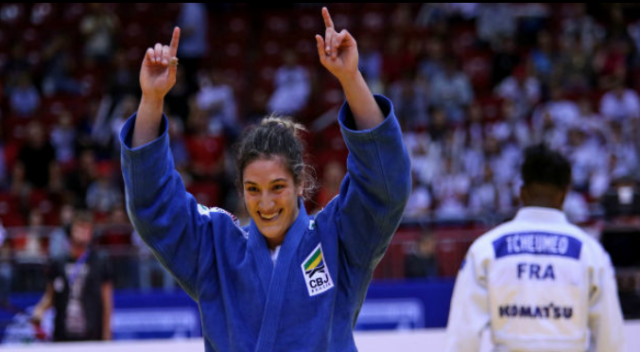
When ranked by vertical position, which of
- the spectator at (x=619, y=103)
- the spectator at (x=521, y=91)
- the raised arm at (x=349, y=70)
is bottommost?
the raised arm at (x=349, y=70)

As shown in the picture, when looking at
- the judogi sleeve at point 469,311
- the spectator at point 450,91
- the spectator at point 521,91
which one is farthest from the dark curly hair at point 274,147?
the spectator at point 450,91

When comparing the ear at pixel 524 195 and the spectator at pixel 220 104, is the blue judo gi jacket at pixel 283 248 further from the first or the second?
the spectator at pixel 220 104

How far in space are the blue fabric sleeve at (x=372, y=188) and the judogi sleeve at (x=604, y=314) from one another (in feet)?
3.94

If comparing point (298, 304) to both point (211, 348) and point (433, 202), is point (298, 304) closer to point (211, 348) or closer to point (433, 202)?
point (211, 348)

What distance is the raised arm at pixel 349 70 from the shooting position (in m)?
2.63

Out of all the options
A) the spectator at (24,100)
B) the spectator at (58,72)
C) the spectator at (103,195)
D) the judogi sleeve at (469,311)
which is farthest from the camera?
the spectator at (58,72)

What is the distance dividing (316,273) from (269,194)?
28cm

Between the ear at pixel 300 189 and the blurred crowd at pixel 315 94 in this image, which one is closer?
the ear at pixel 300 189

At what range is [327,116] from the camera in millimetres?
13617

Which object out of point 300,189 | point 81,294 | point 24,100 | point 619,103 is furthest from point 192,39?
point 300,189

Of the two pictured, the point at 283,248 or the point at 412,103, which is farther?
the point at 412,103

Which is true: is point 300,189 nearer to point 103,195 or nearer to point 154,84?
point 154,84

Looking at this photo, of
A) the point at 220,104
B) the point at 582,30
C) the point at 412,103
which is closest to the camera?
the point at 412,103

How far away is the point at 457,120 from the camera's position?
41.3 feet
